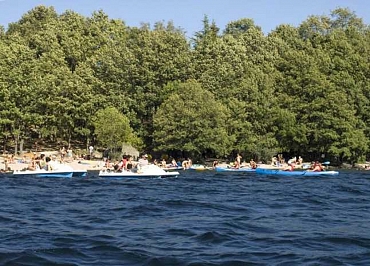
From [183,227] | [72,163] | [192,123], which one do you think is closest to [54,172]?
[72,163]

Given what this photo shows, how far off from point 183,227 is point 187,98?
44937mm

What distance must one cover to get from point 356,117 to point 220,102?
13645 millimetres

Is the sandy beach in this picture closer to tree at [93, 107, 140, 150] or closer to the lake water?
tree at [93, 107, 140, 150]

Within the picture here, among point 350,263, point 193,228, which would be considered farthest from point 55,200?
point 350,263

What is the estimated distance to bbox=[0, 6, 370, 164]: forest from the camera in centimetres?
6084

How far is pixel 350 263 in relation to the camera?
13336 mm

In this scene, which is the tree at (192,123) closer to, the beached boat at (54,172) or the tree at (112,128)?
the tree at (112,128)

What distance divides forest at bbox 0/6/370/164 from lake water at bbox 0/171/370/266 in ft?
101

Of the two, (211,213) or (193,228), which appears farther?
(211,213)

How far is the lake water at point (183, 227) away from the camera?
45.2ft

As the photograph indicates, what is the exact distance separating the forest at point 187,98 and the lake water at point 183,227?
30.9 metres

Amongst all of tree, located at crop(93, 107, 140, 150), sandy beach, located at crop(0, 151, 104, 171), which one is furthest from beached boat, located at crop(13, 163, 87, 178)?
tree, located at crop(93, 107, 140, 150)

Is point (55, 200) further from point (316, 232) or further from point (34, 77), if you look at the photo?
point (34, 77)

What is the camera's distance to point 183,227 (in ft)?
58.3
